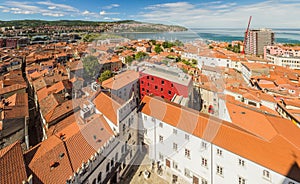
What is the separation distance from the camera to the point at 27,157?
19.8ft

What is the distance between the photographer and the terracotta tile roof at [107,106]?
8.32 meters

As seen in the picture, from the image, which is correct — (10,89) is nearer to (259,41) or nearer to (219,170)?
(219,170)

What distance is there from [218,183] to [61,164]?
19.7ft

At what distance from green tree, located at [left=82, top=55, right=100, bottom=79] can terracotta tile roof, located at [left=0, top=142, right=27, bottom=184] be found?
50.9 ft

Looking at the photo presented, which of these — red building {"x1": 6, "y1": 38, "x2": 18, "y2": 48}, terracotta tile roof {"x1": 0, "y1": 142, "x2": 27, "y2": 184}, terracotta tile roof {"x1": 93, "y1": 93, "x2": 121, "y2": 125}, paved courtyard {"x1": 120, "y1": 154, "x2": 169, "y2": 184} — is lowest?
paved courtyard {"x1": 120, "y1": 154, "x2": 169, "y2": 184}

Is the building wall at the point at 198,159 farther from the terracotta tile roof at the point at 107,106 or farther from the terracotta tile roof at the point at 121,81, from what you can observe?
the terracotta tile roof at the point at 121,81

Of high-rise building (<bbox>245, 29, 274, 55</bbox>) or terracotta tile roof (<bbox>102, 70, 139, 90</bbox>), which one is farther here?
high-rise building (<bbox>245, 29, 274, 55</bbox>)

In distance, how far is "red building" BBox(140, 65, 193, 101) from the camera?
1263 cm

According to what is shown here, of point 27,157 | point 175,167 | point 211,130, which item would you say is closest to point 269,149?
point 211,130

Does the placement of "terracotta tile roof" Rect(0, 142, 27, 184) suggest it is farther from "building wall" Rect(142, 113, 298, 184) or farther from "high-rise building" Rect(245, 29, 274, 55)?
"high-rise building" Rect(245, 29, 274, 55)

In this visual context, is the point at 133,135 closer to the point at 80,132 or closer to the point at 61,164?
the point at 80,132

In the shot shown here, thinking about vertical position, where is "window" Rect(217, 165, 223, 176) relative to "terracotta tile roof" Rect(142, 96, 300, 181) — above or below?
below

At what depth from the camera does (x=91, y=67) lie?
70.0ft

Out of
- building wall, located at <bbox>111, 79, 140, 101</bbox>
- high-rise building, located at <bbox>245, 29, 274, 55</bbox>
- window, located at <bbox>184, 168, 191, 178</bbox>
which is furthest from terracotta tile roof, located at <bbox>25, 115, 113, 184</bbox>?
high-rise building, located at <bbox>245, 29, 274, 55</bbox>
